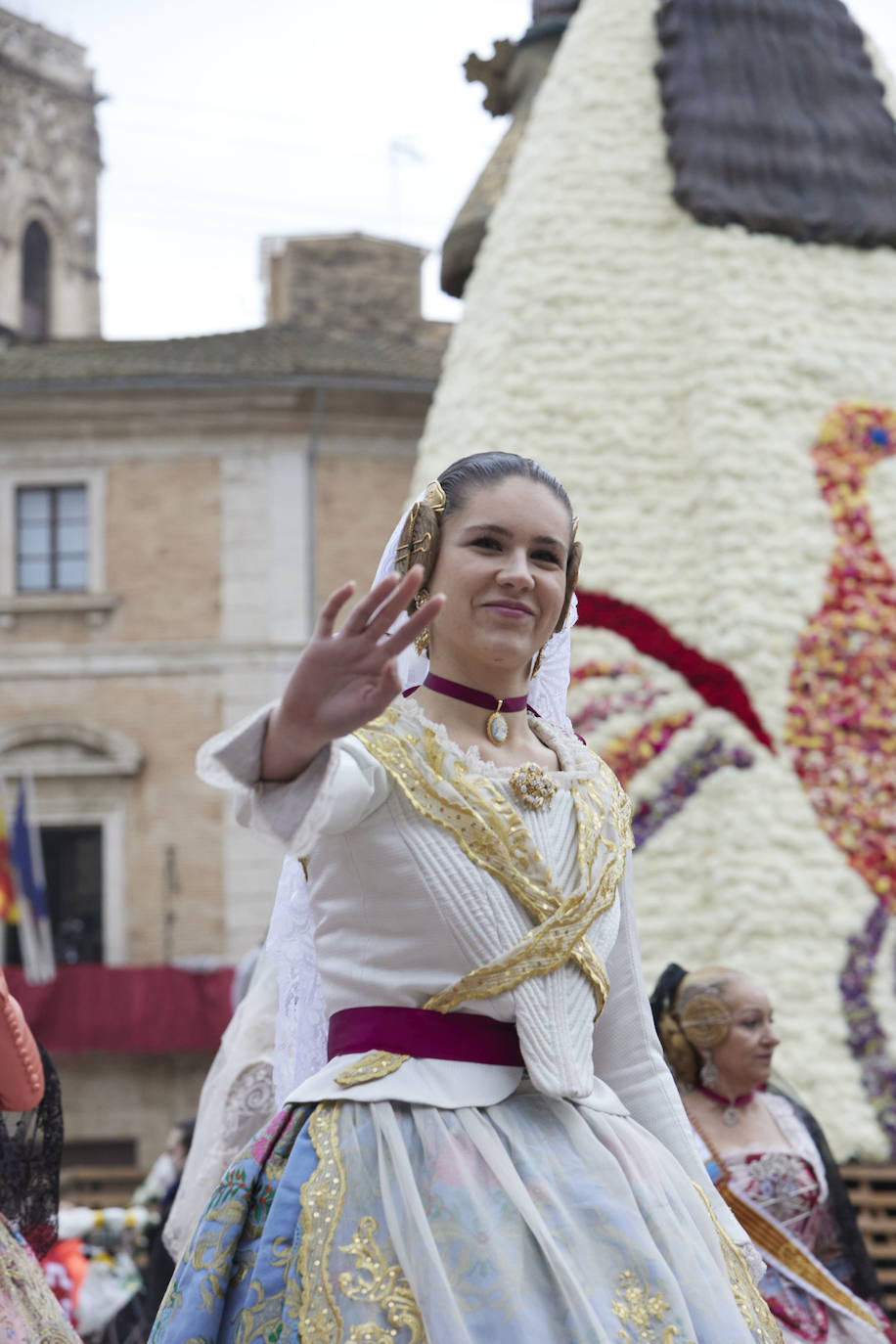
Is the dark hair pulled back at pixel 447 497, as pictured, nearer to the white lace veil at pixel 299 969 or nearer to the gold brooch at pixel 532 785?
the white lace veil at pixel 299 969

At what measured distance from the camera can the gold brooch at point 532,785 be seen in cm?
244

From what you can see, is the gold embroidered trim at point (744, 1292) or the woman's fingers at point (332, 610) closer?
the woman's fingers at point (332, 610)

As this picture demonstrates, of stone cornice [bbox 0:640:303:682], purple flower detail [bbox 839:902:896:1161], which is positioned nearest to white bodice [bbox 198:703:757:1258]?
purple flower detail [bbox 839:902:896:1161]

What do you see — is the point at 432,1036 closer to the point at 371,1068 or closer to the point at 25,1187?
the point at 371,1068

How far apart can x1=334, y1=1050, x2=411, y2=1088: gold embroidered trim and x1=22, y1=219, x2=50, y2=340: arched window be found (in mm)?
24227

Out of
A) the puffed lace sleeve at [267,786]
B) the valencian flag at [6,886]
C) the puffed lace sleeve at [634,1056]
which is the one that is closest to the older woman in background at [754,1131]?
the puffed lace sleeve at [634,1056]

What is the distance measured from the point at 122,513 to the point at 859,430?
1020cm

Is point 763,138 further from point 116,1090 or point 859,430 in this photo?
point 116,1090

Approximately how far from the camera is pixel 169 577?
16359mm

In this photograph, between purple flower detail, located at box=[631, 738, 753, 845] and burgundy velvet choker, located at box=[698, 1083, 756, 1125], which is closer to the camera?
burgundy velvet choker, located at box=[698, 1083, 756, 1125]

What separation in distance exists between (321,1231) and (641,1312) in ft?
1.32

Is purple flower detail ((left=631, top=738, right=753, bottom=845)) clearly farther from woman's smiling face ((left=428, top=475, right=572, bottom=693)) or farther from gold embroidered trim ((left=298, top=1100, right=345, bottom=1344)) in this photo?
gold embroidered trim ((left=298, top=1100, right=345, bottom=1344))

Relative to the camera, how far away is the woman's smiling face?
2.47 metres

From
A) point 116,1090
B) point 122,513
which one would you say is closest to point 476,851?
point 116,1090
